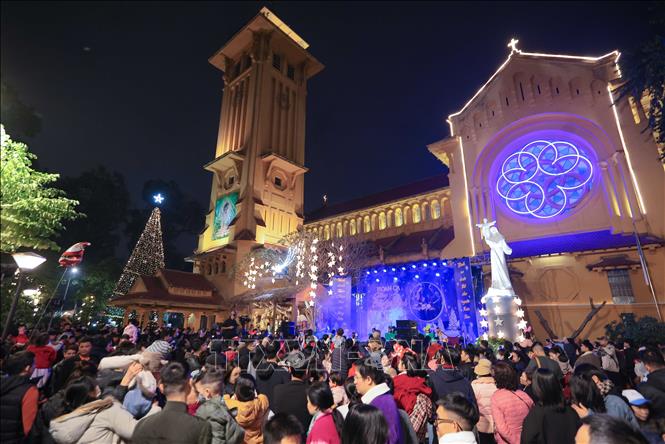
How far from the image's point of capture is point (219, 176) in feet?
122

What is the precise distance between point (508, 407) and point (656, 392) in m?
1.71

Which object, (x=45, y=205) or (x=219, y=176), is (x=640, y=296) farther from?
(x=219, y=176)

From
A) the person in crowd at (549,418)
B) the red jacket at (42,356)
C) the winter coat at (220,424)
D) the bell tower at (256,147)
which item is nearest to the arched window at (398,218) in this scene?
the bell tower at (256,147)

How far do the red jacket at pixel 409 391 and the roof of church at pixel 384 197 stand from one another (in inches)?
984

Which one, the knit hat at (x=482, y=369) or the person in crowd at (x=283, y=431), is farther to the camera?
the knit hat at (x=482, y=369)

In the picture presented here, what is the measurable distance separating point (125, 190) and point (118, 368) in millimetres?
43988

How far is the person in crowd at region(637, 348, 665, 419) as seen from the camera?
350cm

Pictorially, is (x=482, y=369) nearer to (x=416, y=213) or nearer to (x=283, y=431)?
(x=283, y=431)

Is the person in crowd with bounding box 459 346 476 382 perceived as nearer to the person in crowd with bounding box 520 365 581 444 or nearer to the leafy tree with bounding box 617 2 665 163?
the person in crowd with bounding box 520 365 581 444

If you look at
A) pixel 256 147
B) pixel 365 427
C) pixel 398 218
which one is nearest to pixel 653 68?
pixel 365 427

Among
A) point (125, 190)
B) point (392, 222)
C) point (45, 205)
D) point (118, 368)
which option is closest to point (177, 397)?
point (118, 368)

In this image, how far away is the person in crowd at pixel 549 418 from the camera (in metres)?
3.25

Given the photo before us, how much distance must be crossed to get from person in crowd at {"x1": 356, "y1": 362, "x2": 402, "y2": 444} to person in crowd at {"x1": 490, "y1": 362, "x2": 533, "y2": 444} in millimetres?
1310

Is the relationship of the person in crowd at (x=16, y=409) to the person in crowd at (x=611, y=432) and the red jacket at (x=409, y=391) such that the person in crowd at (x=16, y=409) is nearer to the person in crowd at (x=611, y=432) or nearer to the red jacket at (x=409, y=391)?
the red jacket at (x=409, y=391)
